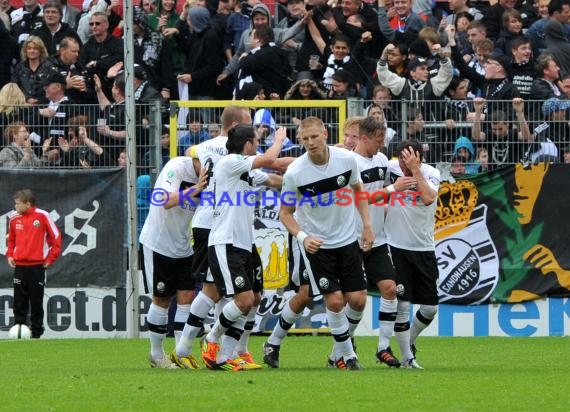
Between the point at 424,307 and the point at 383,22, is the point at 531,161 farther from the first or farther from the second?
the point at 424,307

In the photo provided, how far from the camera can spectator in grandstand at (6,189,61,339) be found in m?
18.7

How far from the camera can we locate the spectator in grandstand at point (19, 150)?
18.7 meters

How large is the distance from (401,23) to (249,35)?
246 centimetres

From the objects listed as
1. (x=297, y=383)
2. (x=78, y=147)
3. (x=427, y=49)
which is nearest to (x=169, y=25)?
(x=78, y=147)

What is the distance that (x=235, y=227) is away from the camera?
12.6m

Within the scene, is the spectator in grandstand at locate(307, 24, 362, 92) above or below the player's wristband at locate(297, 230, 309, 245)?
above

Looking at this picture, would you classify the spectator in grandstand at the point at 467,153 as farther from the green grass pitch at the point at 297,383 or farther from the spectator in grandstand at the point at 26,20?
the spectator in grandstand at the point at 26,20

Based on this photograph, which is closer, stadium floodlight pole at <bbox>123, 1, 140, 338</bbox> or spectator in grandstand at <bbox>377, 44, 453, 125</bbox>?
stadium floodlight pole at <bbox>123, 1, 140, 338</bbox>

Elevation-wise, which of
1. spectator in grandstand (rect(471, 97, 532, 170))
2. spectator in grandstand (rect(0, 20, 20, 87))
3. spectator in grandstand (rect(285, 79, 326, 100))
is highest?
spectator in grandstand (rect(0, 20, 20, 87))

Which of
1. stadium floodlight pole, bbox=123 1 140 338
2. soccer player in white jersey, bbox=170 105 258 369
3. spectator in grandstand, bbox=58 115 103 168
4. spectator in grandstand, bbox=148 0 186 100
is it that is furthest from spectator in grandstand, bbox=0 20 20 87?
soccer player in white jersey, bbox=170 105 258 369

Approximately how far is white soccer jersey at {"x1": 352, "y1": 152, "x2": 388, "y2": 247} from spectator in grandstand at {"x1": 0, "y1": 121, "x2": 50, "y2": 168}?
665 cm

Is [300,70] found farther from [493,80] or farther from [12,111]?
[12,111]

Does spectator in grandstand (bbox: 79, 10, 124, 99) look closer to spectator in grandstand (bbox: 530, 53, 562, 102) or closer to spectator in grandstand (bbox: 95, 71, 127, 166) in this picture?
spectator in grandstand (bbox: 95, 71, 127, 166)

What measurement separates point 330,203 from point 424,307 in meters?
1.87
